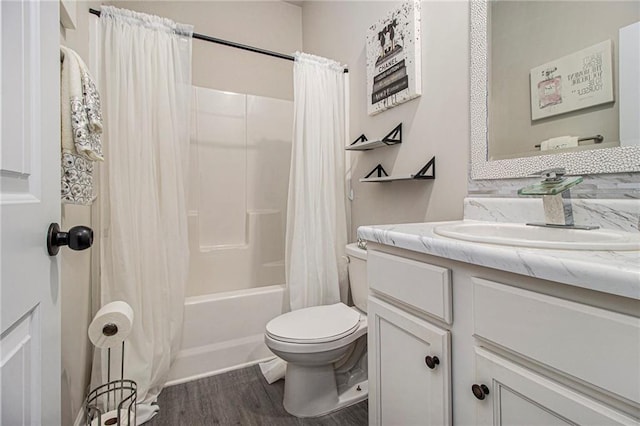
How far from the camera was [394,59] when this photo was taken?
162cm

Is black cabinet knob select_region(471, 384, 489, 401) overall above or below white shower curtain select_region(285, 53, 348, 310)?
below

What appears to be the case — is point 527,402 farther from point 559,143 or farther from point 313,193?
point 313,193

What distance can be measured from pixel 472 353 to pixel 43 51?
1094mm

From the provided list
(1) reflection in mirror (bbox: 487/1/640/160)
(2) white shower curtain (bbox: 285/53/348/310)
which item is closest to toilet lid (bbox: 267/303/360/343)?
(2) white shower curtain (bbox: 285/53/348/310)

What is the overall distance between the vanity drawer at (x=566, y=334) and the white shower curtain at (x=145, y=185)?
4.68 feet

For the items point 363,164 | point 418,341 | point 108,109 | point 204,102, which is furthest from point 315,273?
point 204,102

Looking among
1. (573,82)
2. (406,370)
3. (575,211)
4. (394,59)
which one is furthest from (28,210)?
(394,59)

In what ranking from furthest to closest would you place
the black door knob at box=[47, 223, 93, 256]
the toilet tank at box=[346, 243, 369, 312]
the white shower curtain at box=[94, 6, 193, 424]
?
the toilet tank at box=[346, 243, 369, 312], the white shower curtain at box=[94, 6, 193, 424], the black door knob at box=[47, 223, 93, 256]

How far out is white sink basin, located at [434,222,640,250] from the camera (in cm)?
61

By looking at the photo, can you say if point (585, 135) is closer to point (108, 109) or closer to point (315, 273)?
point (315, 273)

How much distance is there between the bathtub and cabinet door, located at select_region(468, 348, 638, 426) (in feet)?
4.68

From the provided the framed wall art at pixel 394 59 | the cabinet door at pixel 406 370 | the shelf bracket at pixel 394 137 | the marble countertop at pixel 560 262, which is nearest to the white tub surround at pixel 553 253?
the marble countertop at pixel 560 262

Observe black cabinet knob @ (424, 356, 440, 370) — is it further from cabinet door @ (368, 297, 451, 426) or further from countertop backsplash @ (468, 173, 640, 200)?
countertop backsplash @ (468, 173, 640, 200)

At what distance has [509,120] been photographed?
1163 mm
